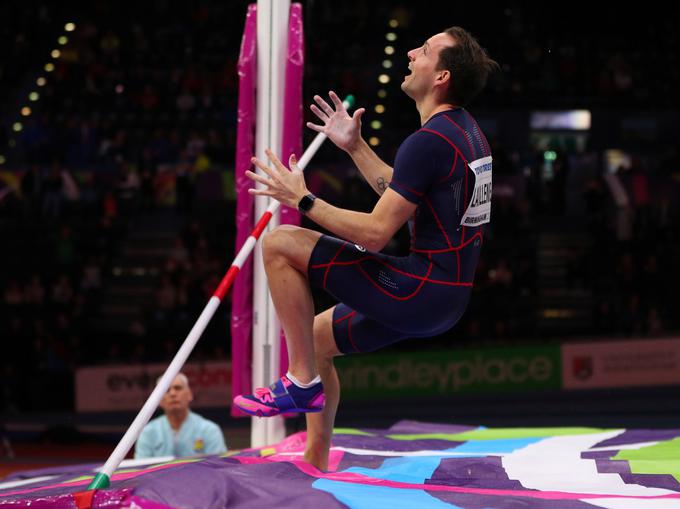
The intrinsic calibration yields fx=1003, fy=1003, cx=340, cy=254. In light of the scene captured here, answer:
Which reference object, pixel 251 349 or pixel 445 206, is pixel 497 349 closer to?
pixel 251 349

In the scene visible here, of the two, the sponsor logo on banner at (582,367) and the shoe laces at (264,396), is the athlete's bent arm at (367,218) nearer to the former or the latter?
the shoe laces at (264,396)

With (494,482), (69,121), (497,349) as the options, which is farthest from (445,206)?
(69,121)

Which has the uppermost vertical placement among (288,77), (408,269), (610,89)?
(610,89)

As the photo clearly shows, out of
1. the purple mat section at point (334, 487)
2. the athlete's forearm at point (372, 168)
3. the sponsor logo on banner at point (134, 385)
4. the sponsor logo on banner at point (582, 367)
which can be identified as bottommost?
the sponsor logo on banner at point (134, 385)

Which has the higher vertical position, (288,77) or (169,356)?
(288,77)

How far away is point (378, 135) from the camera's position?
11.2 meters

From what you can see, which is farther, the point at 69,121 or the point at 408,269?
the point at 69,121

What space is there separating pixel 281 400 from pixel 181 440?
2800mm

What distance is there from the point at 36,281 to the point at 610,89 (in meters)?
8.40

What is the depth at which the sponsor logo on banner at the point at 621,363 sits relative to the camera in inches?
412

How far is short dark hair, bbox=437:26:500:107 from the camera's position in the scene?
369 cm

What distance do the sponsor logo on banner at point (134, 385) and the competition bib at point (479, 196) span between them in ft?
23.3

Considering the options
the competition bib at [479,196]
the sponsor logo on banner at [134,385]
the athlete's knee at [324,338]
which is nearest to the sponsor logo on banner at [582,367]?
the sponsor logo on banner at [134,385]

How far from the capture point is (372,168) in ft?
13.3
